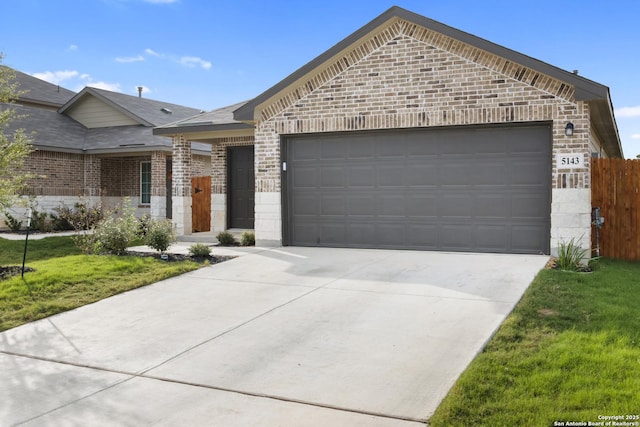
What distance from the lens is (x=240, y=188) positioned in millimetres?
17078

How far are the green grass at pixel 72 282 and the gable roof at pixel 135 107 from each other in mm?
13173

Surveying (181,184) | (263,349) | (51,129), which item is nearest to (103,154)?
Answer: (51,129)

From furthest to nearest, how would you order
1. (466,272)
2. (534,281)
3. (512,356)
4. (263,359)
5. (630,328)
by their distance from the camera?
(466,272), (534,281), (630,328), (263,359), (512,356)

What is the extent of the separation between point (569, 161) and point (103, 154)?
1776 cm

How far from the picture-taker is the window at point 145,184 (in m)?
22.9

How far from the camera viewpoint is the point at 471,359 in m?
5.17

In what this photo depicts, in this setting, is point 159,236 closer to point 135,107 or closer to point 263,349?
point 263,349

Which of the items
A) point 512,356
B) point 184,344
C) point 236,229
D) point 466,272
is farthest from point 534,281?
point 236,229

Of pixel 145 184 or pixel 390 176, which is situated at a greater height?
pixel 145 184

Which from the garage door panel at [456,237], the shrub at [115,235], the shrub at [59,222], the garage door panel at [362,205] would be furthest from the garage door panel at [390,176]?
the shrub at [59,222]

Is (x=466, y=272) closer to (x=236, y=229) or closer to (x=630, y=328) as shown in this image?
(x=630, y=328)

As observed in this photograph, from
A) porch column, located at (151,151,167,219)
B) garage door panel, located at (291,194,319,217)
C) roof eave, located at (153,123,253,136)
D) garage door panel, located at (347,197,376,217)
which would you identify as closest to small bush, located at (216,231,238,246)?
garage door panel, located at (291,194,319,217)

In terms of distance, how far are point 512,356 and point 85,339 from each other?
15.4ft

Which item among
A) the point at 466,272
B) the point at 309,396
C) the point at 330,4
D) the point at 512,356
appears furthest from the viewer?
the point at 330,4
